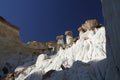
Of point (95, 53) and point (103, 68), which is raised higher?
point (95, 53)

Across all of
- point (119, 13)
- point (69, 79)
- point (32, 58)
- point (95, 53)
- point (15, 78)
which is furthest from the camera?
point (32, 58)

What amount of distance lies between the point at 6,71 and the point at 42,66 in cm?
545

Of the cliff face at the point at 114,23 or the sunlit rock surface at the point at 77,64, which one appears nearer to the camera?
the cliff face at the point at 114,23

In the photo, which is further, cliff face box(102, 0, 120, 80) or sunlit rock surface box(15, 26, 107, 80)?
sunlit rock surface box(15, 26, 107, 80)

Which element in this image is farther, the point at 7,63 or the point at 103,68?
the point at 7,63

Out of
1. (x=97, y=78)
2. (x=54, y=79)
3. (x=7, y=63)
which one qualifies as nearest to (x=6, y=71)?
(x=7, y=63)

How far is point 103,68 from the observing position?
61.6 ft

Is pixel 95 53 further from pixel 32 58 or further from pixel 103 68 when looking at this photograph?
pixel 32 58

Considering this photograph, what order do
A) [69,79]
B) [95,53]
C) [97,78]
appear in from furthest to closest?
[95,53]
[69,79]
[97,78]

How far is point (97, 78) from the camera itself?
1834 centimetres

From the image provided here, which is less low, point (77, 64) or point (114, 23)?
point (114, 23)

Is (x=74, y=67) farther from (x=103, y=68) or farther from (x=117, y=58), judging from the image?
(x=117, y=58)

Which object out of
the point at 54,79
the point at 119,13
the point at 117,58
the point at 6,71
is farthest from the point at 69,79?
the point at 6,71

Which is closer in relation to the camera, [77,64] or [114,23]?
[114,23]
